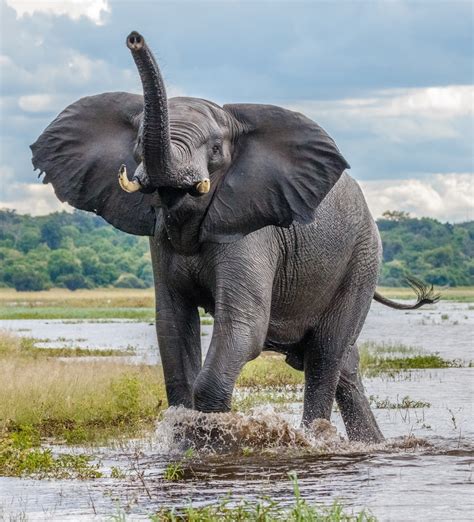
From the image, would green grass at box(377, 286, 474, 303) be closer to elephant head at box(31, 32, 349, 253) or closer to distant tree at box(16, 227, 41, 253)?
distant tree at box(16, 227, 41, 253)

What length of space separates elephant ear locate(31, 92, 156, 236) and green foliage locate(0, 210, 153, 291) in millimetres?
92494

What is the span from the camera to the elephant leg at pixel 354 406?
12.7 meters

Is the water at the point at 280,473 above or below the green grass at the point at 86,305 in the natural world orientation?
above

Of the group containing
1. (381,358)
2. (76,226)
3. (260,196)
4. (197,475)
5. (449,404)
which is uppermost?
(260,196)

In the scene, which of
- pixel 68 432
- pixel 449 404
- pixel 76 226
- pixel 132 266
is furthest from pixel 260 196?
pixel 76 226

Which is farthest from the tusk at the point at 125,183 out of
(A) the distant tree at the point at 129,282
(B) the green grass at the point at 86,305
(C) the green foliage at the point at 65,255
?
(A) the distant tree at the point at 129,282

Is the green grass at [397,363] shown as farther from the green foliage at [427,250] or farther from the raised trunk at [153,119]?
the green foliage at [427,250]

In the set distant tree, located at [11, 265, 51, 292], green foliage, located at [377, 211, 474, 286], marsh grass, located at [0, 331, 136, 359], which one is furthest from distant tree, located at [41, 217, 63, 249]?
marsh grass, located at [0, 331, 136, 359]

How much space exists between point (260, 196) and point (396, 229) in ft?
401

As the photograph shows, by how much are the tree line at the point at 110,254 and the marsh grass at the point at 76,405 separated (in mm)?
73748

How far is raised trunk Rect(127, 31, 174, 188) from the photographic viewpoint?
7.86 meters

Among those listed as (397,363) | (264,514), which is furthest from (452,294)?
(264,514)

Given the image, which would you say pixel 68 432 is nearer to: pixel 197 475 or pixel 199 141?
pixel 197 475

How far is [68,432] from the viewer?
13.1 meters
